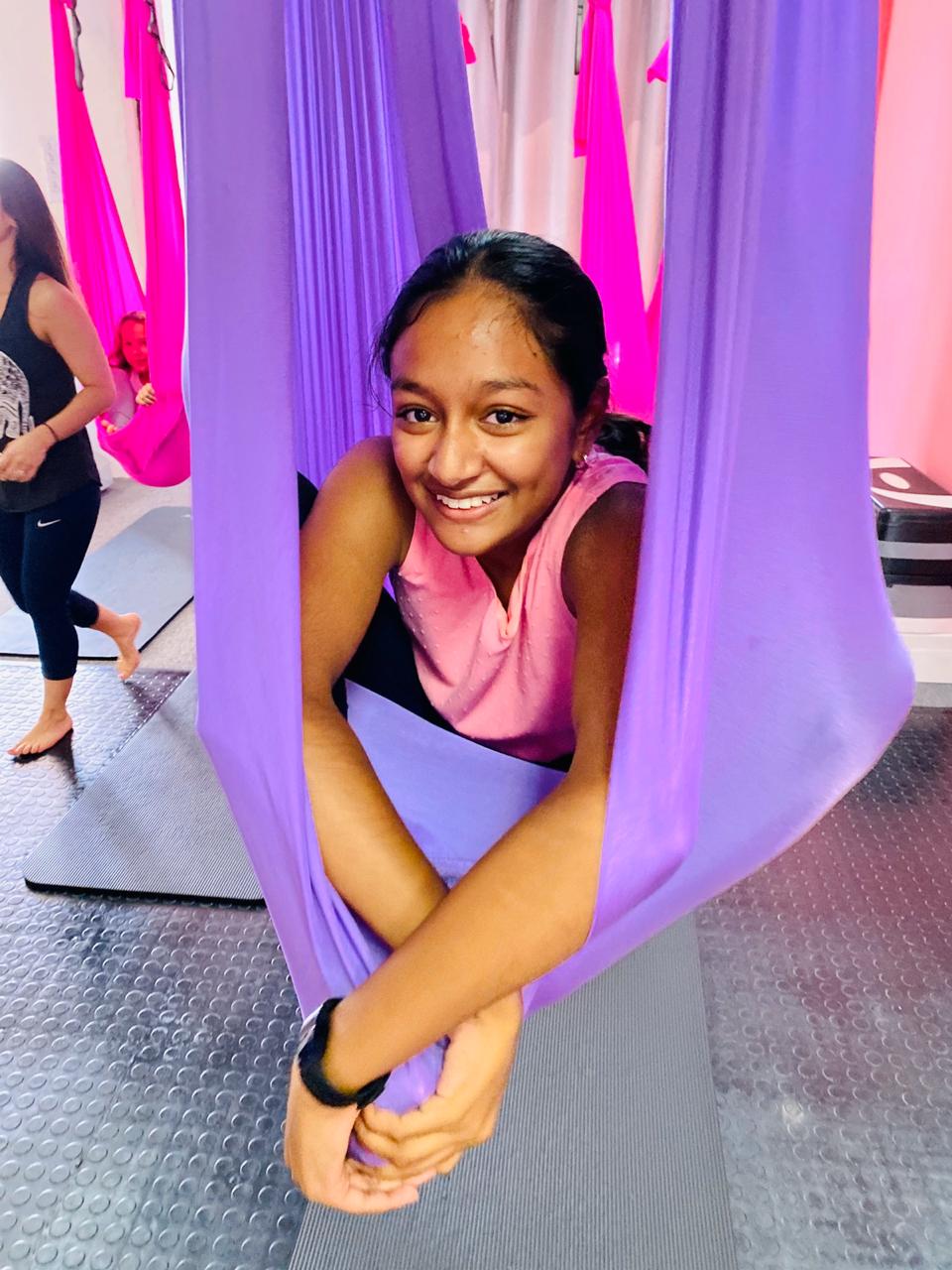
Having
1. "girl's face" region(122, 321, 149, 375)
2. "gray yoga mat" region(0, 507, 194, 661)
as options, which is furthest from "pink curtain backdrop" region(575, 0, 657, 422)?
"gray yoga mat" region(0, 507, 194, 661)

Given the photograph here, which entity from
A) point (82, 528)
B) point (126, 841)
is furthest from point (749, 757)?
point (82, 528)

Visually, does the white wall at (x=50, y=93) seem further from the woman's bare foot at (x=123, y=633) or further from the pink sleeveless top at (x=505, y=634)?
the pink sleeveless top at (x=505, y=634)

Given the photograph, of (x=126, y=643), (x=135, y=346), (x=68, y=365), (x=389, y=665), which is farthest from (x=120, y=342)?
(x=389, y=665)

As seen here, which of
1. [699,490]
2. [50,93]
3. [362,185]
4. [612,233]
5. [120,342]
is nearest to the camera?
[699,490]

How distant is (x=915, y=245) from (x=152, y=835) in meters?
2.19

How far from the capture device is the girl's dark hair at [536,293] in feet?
2.09

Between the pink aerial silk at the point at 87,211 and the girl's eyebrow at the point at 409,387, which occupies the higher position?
the pink aerial silk at the point at 87,211

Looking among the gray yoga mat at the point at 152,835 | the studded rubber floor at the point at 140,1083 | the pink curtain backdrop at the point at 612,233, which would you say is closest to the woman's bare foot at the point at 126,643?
the gray yoga mat at the point at 152,835

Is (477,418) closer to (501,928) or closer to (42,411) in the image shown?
(501,928)

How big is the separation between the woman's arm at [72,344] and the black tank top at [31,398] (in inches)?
0.7

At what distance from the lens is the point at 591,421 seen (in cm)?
73

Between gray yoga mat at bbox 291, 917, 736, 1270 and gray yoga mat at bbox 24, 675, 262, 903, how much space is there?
21.2 inches

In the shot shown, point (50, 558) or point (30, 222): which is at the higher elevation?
point (30, 222)

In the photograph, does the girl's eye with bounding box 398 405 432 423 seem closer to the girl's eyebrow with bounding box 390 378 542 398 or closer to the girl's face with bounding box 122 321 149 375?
the girl's eyebrow with bounding box 390 378 542 398
